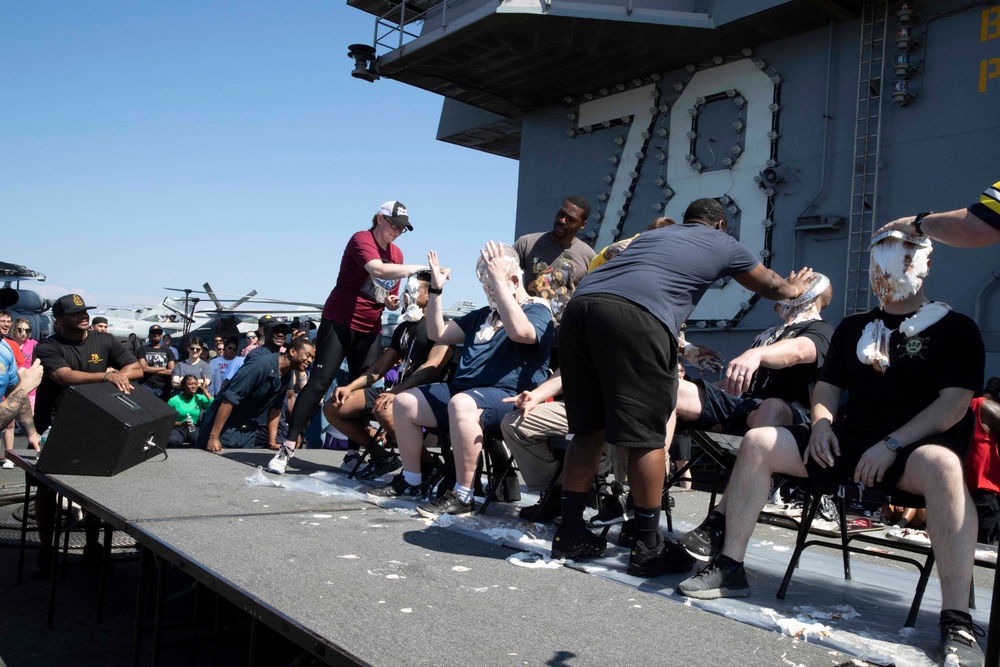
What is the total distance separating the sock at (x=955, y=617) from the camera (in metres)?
2.23

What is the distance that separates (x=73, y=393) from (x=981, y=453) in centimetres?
575

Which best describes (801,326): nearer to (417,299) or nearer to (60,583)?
(417,299)

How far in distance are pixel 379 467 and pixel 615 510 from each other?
2.28 metres

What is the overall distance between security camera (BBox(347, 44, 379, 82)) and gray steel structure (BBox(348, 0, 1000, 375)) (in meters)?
0.11

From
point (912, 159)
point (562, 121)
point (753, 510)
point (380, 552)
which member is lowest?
point (380, 552)

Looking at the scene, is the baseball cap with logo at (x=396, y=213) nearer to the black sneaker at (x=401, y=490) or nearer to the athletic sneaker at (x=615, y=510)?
the black sneaker at (x=401, y=490)

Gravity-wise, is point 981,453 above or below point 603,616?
above

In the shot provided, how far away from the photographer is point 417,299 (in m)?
5.84

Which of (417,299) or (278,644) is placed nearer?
(278,644)

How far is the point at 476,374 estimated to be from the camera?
445 centimetres

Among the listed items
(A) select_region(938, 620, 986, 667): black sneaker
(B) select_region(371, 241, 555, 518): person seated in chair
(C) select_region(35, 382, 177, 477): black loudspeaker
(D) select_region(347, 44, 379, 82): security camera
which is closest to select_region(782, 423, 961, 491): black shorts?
(A) select_region(938, 620, 986, 667): black sneaker

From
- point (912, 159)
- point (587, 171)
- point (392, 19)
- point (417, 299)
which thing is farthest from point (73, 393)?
point (392, 19)

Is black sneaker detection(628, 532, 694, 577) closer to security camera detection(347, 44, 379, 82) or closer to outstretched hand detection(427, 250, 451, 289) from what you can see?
outstretched hand detection(427, 250, 451, 289)

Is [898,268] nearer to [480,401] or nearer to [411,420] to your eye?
[480,401]
